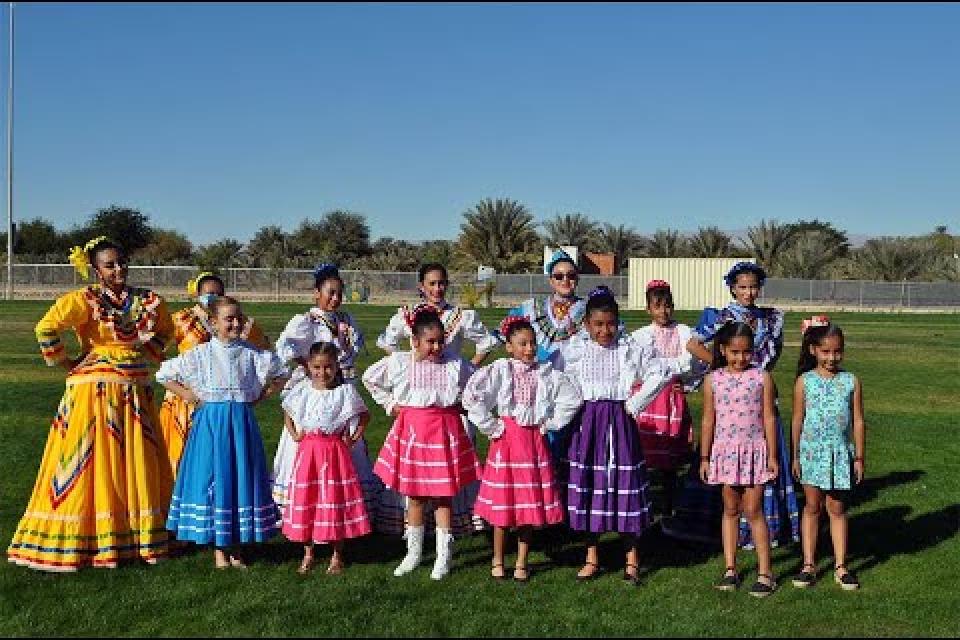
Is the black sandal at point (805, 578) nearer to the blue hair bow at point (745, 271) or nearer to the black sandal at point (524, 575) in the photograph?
the black sandal at point (524, 575)

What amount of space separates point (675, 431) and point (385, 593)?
2.81 m

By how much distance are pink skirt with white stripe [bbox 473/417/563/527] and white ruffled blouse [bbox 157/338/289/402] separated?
148cm

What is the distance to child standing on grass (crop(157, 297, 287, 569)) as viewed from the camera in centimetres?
588

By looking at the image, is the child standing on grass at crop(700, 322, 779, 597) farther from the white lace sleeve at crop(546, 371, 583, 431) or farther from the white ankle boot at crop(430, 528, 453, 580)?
the white ankle boot at crop(430, 528, 453, 580)

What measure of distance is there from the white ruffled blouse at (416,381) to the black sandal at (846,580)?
242cm

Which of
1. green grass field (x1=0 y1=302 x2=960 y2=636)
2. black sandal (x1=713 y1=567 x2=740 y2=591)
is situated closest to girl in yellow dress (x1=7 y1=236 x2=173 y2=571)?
green grass field (x1=0 y1=302 x2=960 y2=636)

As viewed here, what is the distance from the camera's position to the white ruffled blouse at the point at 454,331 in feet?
21.9

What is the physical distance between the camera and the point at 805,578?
5.89 m

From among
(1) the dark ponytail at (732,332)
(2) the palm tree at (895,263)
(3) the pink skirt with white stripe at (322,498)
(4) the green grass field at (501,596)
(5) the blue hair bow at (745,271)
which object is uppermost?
(2) the palm tree at (895,263)

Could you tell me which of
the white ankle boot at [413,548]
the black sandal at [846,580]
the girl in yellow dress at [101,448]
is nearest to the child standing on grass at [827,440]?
the black sandal at [846,580]

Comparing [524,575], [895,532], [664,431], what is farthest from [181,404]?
[895,532]

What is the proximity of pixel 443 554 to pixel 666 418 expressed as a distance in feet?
7.40

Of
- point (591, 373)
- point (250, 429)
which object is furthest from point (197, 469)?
point (591, 373)

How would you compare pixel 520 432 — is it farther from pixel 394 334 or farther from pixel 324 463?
pixel 394 334
